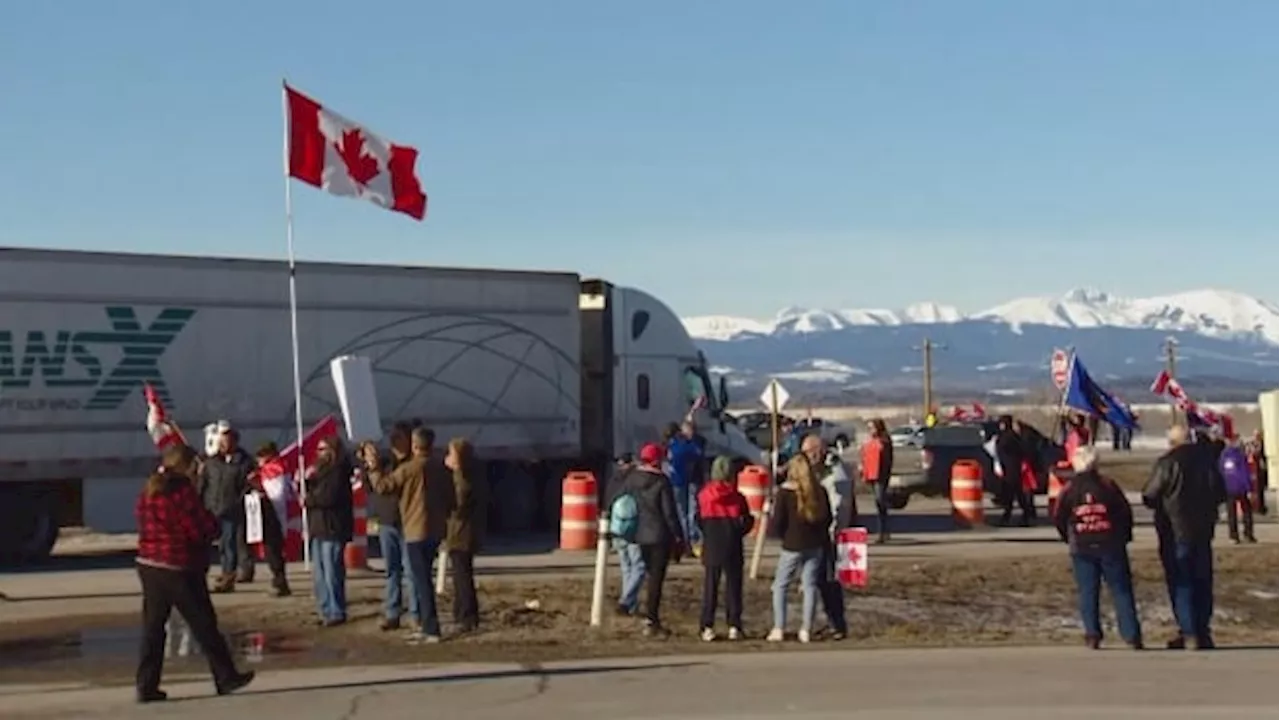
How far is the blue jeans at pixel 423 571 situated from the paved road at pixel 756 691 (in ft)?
4.94

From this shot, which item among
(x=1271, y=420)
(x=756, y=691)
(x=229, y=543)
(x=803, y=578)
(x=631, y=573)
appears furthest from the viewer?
(x=1271, y=420)

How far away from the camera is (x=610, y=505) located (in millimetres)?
18312

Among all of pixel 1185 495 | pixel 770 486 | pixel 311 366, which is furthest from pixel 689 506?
pixel 1185 495

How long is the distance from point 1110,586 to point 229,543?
30.7 feet

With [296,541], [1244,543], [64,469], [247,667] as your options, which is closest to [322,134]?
[296,541]

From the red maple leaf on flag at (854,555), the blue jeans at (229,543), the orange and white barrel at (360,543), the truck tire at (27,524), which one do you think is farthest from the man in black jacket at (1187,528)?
the truck tire at (27,524)

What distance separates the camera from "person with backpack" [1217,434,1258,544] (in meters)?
27.9

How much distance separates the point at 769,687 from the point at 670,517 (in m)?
3.65

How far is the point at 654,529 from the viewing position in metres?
17.6

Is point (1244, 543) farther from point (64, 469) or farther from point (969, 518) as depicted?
point (64, 469)

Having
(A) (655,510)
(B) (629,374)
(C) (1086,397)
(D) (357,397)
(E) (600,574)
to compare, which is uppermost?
(B) (629,374)

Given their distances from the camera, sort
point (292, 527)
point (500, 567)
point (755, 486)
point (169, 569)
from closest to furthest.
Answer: point (169, 569)
point (292, 527)
point (500, 567)
point (755, 486)

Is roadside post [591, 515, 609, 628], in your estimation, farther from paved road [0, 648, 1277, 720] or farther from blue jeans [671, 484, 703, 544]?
blue jeans [671, 484, 703, 544]

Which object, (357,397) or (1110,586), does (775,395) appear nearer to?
(357,397)
